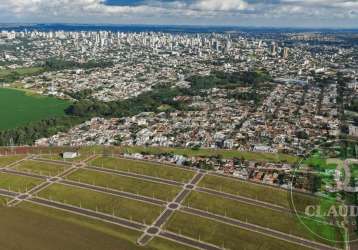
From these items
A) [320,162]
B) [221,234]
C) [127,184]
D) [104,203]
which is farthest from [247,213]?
[320,162]

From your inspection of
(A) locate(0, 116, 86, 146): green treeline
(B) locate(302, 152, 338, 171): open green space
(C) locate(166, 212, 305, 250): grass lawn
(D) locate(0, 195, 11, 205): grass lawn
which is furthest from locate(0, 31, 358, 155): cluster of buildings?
(B) locate(302, 152, 338, 171): open green space

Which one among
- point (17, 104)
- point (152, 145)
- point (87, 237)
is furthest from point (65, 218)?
point (17, 104)

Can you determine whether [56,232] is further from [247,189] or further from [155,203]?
[247,189]

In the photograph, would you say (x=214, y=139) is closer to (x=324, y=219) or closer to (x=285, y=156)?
(x=285, y=156)

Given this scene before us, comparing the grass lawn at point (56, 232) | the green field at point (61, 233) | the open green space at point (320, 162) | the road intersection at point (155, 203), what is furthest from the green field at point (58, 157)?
the open green space at point (320, 162)

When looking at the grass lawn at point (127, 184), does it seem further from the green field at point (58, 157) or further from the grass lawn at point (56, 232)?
the grass lawn at point (56, 232)

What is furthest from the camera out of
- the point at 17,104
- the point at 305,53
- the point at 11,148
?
the point at 305,53

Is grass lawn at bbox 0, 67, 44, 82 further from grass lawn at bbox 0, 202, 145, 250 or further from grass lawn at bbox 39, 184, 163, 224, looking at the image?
grass lawn at bbox 0, 202, 145, 250
